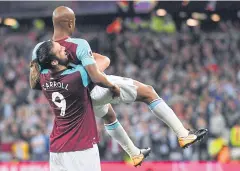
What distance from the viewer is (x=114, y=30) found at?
2091cm

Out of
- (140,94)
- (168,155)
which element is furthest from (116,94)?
(168,155)

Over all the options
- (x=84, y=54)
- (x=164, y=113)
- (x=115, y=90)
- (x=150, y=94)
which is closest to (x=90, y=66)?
(x=84, y=54)

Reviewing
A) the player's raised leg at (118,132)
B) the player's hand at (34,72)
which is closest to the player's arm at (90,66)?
the player's hand at (34,72)

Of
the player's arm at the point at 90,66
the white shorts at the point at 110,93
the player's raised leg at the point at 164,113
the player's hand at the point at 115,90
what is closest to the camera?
the player's arm at the point at 90,66

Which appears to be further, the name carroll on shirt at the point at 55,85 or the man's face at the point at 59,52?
the name carroll on shirt at the point at 55,85

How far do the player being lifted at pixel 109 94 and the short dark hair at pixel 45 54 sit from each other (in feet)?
0.53

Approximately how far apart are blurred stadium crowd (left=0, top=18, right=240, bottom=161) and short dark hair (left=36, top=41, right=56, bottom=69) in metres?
8.28

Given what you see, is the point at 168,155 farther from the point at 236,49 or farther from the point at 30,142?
the point at 236,49

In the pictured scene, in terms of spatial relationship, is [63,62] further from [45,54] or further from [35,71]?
[35,71]

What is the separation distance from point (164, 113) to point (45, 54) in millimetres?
1456

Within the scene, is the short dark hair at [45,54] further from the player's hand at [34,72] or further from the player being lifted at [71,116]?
the player's hand at [34,72]

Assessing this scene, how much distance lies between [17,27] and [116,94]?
14.1 meters

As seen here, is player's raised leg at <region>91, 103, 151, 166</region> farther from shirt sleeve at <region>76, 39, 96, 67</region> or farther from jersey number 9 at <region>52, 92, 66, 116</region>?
shirt sleeve at <region>76, 39, 96, 67</region>

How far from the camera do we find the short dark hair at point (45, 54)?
712cm
